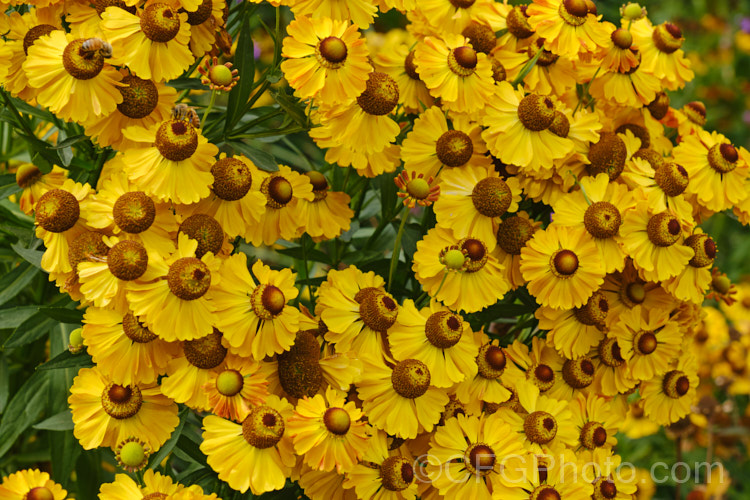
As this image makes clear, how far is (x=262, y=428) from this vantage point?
3.26 ft

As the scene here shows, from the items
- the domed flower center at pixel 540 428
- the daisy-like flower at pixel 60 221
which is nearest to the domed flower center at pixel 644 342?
the domed flower center at pixel 540 428

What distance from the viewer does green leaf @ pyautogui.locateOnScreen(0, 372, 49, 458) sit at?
4.42ft

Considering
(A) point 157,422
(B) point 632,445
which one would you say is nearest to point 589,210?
(A) point 157,422

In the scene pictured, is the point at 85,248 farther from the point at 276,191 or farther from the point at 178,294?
the point at 276,191

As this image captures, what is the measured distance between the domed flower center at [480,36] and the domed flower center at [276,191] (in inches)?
17.4

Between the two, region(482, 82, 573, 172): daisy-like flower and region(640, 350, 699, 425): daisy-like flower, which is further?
region(640, 350, 699, 425): daisy-like flower

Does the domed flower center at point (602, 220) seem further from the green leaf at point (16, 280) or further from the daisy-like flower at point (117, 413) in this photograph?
the green leaf at point (16, 280)

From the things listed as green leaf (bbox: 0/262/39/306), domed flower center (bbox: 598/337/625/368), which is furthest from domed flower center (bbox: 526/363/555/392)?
green leaf (bbox: 0/262/39/306)

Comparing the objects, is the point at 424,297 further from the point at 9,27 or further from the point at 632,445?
the point at 632,445

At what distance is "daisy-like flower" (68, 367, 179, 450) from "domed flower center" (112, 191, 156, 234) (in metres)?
0.22

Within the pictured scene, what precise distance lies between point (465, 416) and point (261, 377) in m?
0.34

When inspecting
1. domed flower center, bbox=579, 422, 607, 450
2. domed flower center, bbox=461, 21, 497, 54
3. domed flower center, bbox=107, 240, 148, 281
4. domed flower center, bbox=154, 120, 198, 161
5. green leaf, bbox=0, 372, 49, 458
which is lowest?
green leaf, bbox=0, 372, 49, 458

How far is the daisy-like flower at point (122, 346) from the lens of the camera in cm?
103

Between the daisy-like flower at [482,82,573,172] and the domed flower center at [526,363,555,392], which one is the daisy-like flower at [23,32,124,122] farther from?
the domed flower center at [526,363,555,392]
